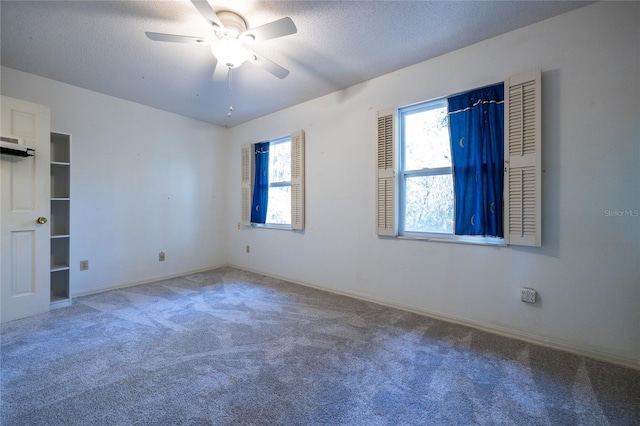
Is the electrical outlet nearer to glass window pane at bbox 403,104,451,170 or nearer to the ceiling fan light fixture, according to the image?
glass window pane at bbox 403,104,451,170

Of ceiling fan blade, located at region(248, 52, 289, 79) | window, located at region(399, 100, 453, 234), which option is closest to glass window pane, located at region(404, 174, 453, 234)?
window, located at region(399, 100, 453, 234)

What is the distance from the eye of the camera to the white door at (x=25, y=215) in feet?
8.12

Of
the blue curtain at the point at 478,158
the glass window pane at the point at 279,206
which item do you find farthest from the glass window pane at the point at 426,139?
the glass window pane at the point at 279,206

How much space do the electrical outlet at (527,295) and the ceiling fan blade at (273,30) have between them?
2.64 m

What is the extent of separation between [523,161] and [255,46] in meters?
2.50

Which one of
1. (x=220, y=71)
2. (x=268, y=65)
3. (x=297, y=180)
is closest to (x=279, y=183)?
(x=297, y=180)

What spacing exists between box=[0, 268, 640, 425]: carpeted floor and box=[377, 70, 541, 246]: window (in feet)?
3.06

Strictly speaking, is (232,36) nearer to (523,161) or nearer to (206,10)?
(206,10)

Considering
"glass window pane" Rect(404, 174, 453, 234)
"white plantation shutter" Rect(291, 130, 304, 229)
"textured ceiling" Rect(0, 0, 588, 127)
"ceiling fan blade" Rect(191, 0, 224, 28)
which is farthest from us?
"white plantation shutter" Rect(291, 130, 304, 229)

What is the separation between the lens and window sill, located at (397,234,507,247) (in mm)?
2359

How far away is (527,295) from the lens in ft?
7.19

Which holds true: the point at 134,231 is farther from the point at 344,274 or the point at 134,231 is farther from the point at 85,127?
the point at 344,274

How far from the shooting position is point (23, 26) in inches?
86.7

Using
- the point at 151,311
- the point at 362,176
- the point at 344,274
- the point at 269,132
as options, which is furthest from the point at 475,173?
the point at 151,311
